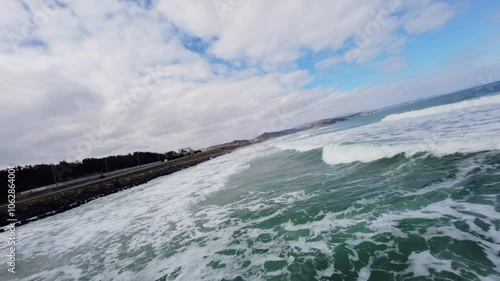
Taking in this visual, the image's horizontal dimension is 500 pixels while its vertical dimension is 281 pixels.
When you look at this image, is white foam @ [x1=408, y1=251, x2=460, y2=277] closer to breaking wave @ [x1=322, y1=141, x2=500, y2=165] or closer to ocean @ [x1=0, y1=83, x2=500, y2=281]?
ocean @ [x1=0, y1=83, x2=500, y2=281]

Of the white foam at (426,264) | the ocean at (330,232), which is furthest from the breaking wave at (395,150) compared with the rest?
the white foam at (426,264)

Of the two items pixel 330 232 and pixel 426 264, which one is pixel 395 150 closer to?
pixel 330 232

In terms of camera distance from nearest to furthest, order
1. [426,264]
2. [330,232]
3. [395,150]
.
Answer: [426,264], [330,232], [395,150]

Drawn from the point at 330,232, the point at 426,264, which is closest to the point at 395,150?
the point at 330,232

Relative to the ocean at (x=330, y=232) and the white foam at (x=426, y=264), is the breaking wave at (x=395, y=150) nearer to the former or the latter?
the ocean at (x=330, y=232)

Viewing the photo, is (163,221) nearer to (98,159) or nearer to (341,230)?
(341,230)

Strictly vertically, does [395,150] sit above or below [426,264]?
above

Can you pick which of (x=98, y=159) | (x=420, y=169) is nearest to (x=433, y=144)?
(x=420, y=169)

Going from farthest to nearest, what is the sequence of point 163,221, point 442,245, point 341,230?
point 163,221, point 341,230, point 442,245
